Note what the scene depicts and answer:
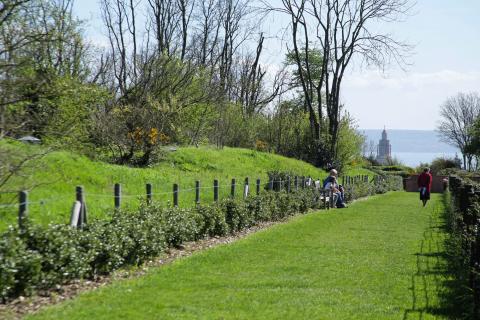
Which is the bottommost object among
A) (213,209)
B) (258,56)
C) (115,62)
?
(213,209)

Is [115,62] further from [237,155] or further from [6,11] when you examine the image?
[6,11]

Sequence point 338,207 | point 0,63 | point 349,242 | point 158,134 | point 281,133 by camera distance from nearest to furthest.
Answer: point 0,63, point 349,242, point 158,134, point 338,207, point 281,133

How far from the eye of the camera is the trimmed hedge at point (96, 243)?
808 cm

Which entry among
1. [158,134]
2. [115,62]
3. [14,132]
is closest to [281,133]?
[115,62]

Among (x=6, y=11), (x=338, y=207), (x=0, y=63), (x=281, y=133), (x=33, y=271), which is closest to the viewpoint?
(x=33, y=271)

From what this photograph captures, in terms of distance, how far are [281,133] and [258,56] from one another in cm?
1588

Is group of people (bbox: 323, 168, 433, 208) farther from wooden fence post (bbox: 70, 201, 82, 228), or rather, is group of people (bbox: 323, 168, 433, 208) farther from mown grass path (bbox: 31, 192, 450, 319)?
wooden fence post (bbox: 70, 201, 82, 228)

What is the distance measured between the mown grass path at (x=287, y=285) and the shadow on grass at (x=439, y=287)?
0.02m

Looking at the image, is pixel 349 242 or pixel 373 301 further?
pixel 349 242

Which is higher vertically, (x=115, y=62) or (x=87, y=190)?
(x=115, y=62)

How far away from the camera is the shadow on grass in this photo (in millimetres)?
8062

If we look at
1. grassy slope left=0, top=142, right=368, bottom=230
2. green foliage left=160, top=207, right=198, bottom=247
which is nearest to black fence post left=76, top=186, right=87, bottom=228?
grassy slope left=0, top=142, right=368, bottom=230

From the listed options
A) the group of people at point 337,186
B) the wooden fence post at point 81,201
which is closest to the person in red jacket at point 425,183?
the group of people at point 337,186

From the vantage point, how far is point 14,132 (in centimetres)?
941
